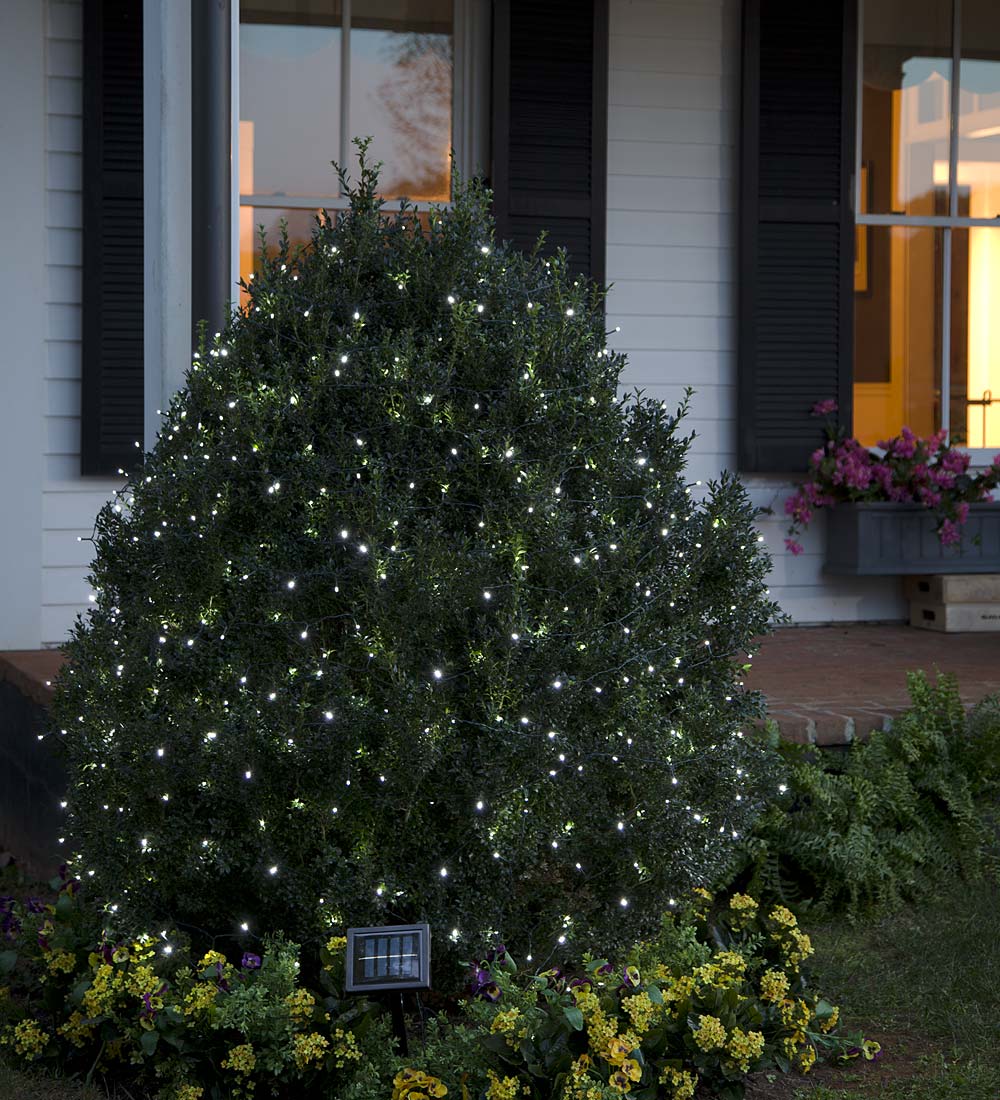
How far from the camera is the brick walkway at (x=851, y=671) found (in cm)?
410

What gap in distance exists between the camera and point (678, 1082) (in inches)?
98.7

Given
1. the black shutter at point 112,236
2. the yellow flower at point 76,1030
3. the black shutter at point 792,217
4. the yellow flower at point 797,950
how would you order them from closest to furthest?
1. the yellow flower at point 76,1030
2. the yellow flower at point 797,950
3. the black shutter at point 112,236
4. the black shutter at point 792,217

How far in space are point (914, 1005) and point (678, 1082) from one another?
866 millimetres

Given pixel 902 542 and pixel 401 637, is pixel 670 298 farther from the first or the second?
pixel 401 637

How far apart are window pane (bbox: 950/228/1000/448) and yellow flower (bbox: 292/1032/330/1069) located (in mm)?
4890

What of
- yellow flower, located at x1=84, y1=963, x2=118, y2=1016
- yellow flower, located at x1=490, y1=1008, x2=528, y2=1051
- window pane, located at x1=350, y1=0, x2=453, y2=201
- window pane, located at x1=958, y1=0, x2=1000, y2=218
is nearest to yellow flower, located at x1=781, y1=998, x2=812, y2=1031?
yellow flower, located at x1=490, y1=1008, x2=528, y2=1051

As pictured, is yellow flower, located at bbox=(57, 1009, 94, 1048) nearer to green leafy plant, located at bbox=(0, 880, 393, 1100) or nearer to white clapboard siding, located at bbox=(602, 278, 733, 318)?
green leafy plant, located at bbox=(0, 880, 393, 1100)

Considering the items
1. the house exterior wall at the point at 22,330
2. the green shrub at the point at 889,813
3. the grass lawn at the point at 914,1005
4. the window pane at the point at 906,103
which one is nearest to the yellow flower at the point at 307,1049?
the grass lawn at the point at 914,1005

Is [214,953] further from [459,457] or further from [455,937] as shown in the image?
[459,457]

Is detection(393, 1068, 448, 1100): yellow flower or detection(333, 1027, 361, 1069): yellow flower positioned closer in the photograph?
detection(393, 1068, 448, 1100): yellow flower

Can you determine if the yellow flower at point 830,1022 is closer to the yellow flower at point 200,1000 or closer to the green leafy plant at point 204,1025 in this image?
the green leafy plant at point 204,1025

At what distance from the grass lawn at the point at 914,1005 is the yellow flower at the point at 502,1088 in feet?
1.85

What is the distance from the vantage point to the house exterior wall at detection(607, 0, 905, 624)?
20.1ft

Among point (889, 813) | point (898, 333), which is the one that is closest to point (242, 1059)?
point (889, 813)
